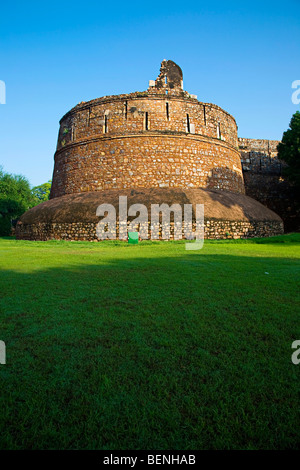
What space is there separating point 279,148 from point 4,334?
1013 inches

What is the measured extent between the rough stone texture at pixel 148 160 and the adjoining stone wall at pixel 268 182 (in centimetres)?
617

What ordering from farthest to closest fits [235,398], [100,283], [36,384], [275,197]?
1. [275,197]
2. [100,283]
3. [36,384]
4. [235,398]

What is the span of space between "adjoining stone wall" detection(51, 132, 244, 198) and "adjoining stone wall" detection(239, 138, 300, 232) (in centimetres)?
736

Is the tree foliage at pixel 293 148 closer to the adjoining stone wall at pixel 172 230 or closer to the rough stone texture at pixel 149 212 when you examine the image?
the rough stone texture at pixel 149 212

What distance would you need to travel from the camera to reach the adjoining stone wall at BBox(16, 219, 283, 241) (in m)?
14.6

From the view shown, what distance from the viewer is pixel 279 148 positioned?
23.0 meters

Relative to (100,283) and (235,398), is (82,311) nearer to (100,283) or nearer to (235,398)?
(100,283)

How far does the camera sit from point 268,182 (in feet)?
82.0

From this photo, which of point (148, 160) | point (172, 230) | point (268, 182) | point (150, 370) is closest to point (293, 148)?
point (268, 182)

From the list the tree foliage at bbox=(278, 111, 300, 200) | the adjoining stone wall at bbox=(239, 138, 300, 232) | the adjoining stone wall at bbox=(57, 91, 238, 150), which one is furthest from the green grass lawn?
the adjoining stone wall at bbox=(239, 138, 300, 232)

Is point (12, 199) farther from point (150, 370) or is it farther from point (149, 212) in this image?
point (150, 370)

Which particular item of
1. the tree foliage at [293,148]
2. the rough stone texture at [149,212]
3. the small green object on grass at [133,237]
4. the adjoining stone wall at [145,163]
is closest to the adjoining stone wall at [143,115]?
the adjoining stone wall at [145,163]

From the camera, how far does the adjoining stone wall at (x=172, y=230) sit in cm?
1464

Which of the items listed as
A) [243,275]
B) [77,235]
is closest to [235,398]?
[243,275]
